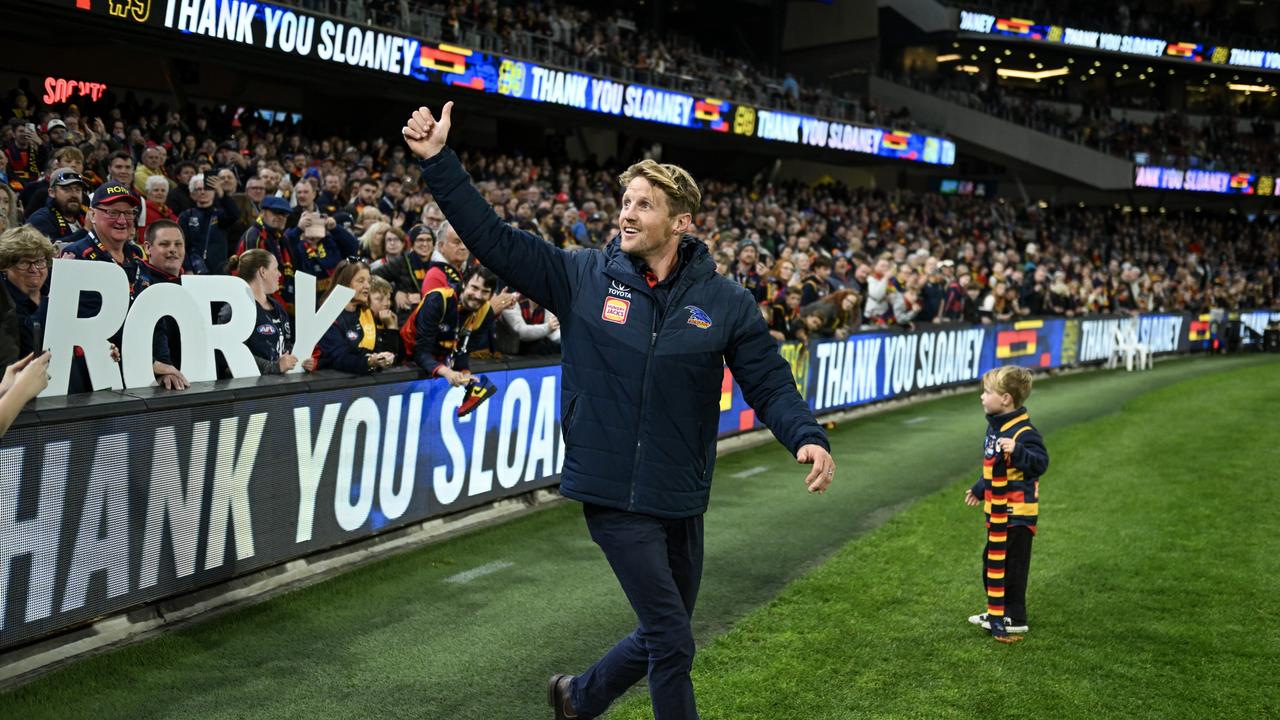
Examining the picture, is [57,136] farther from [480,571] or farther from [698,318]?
[698,318]

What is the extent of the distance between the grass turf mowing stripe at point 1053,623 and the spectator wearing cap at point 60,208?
5.52 meters

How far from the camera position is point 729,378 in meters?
13.6

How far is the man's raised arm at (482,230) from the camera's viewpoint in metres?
3.77

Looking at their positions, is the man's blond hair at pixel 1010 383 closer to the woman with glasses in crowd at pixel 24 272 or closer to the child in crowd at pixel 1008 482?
the child in crowd at pixel 1008 482

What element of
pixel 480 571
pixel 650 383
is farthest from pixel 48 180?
pixel 650 383

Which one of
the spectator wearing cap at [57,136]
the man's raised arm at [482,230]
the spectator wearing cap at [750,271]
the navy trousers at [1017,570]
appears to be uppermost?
the spectator wearing cap at [57,136]

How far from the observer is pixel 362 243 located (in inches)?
436

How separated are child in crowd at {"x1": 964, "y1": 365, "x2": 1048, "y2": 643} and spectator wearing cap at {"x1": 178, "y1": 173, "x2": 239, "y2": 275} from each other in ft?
21.8

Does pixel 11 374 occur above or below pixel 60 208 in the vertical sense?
below

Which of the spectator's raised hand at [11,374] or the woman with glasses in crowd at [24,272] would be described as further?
the woman with glasses in crowd at [24,272]

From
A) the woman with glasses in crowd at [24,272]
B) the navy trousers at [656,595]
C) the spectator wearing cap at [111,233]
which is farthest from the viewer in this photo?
the spectator wearing cap at [111,233]

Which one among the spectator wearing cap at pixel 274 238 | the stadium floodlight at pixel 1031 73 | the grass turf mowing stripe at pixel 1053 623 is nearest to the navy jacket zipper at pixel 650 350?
the grass turf mowing stripe at pixel 1053 623

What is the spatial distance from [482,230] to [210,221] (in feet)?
22.4

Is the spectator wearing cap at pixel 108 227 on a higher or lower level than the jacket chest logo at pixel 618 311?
higher
